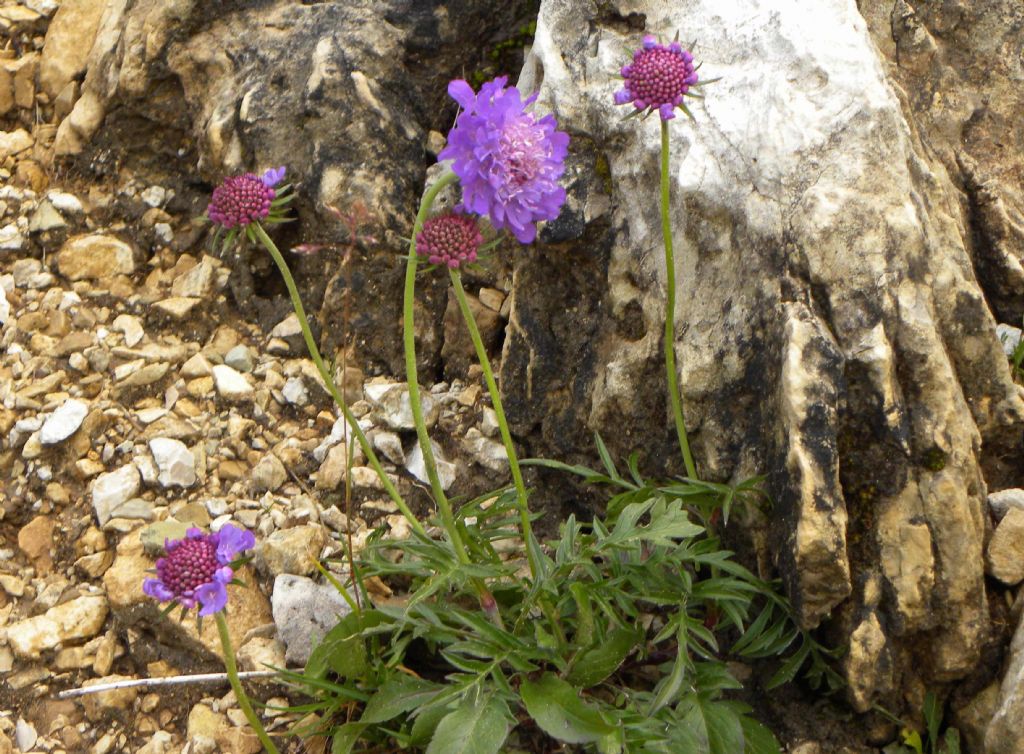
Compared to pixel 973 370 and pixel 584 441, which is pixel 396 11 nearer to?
pixel 584 441

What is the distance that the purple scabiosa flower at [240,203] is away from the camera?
9.70 feet

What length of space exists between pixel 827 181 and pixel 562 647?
5.21 ft

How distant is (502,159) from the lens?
2900 millimetres

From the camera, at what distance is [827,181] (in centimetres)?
337

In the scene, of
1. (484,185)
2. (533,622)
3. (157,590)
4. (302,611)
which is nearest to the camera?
(157,590)

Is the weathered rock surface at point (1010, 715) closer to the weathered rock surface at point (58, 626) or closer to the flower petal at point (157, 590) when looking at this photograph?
the flower petal at point (157, 590)

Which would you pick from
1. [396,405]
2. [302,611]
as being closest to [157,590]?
[302,611]

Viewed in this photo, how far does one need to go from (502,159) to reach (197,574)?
1291mm

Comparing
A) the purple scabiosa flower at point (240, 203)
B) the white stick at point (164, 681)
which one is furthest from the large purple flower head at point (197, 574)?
the purple scabiosa flower at point (240, 203)

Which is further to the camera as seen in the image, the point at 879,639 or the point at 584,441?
the point at 584,441

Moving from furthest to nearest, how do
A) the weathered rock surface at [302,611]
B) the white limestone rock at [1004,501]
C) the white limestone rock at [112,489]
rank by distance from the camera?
the white limestone rock at [112,489], the weathered rock surface at [302,611], the white limestone rock at [1004,501]

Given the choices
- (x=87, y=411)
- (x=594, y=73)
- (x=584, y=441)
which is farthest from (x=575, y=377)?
(x=87, y=411)

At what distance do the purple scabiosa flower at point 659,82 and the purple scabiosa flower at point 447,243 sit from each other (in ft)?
1.87

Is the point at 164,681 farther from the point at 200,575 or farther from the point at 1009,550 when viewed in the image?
the point at 1009,550
